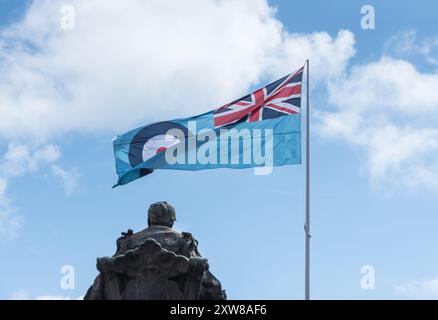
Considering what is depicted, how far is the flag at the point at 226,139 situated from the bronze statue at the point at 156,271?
643 centimetres

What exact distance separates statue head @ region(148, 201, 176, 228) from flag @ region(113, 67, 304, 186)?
562 cm

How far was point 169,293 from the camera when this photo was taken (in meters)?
20.7

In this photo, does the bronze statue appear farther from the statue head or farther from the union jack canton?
the union jack canton

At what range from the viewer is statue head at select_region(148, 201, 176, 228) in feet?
71.6

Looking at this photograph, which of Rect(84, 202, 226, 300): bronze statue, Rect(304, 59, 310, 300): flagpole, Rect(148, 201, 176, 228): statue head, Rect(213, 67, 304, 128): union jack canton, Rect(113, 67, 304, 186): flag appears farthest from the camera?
→ Rect(213, 67, 304, 128): union jack canton

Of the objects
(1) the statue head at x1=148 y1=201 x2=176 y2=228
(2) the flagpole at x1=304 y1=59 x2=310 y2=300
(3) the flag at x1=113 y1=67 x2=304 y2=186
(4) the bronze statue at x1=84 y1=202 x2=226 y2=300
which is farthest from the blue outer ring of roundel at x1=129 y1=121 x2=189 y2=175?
(4) the bronze statue at x1=84 y1=202 x2=226 y2=300

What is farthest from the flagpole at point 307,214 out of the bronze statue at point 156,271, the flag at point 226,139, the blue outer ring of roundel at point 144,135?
the bronze statue at point 156,271

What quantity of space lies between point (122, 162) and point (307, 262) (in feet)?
19.2
